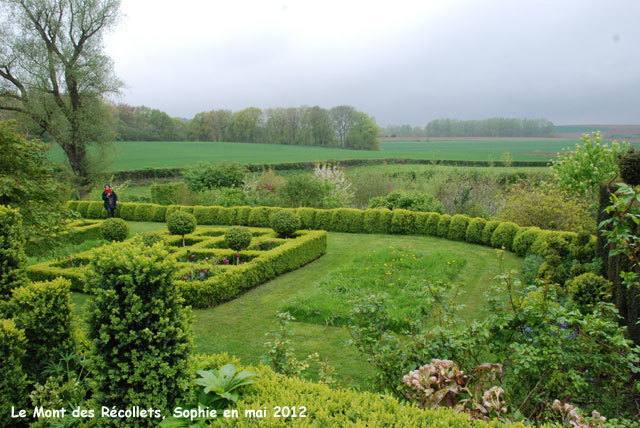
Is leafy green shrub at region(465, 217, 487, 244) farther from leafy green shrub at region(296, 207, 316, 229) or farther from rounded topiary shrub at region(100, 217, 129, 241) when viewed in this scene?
rounded topiary shrub at region(100, 217, 129, 241)

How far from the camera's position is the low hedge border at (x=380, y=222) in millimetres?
10312

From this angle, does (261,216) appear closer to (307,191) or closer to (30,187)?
(307,191)

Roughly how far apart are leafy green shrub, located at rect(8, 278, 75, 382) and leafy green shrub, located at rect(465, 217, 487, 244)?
10.4 m

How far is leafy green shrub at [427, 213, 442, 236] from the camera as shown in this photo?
40.9 ft

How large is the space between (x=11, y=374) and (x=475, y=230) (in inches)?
427

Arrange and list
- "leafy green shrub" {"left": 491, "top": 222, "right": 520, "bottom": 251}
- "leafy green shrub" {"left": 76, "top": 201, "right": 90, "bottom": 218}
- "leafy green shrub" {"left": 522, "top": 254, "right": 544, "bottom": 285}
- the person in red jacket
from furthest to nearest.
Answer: "leafy green shrub" {"left": 76, "top": 201, "right": 90, "bottom": 218} < the person in red jacket < "leafy green shrub" {"left": 491, "top": 222, "right": 520, "bottom": 251} < "leafy green shrub" {"left": 522, "top": 254, "right": 544, "bottom": 285}

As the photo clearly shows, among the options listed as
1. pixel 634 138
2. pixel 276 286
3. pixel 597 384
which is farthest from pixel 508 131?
pixel 597 384

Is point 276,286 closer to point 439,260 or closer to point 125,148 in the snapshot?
point 439,260

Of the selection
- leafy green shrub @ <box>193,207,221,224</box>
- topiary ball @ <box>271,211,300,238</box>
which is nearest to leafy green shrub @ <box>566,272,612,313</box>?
topiary ball @ <box>271,211,300,238</box>

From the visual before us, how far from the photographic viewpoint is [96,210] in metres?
16.4

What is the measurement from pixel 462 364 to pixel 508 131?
38689 millimetres

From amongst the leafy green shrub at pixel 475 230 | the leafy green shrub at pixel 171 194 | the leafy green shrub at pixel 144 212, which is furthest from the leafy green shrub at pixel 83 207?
the leafy green shrub at pixel 475 230

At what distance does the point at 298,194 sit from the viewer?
1548 cm

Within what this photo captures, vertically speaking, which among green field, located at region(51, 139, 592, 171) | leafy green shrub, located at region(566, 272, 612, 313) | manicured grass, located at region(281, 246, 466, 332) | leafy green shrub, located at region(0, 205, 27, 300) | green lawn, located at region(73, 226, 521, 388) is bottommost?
green lawn, located at region(73, 226, 521, 388)
